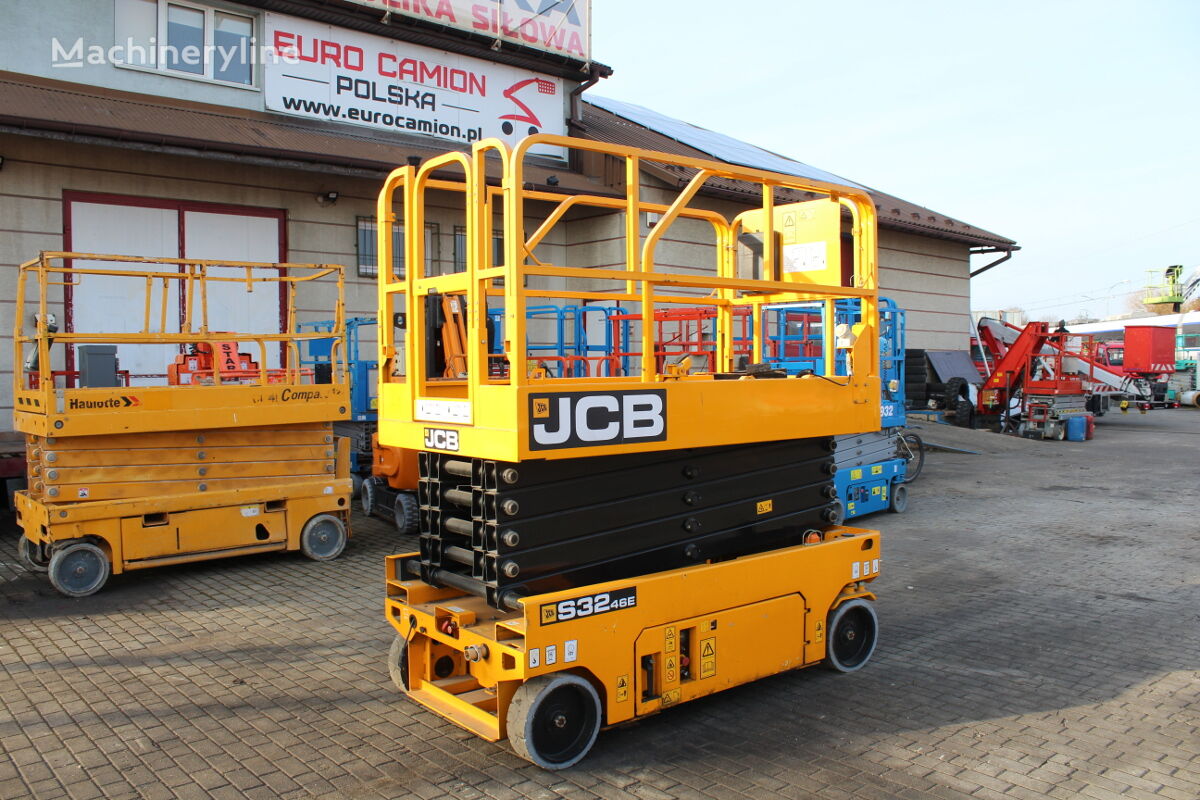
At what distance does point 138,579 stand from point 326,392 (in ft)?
7.79

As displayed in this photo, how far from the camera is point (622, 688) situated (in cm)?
448

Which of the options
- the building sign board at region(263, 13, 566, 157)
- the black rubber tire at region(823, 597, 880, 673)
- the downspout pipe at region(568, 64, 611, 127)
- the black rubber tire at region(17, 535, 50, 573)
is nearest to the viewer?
the black rubber tire at region(823, 597, 880, 673)

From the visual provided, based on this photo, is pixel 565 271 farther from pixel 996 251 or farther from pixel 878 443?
pixel 996 251

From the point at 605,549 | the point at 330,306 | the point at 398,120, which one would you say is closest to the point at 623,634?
the point at 605,549

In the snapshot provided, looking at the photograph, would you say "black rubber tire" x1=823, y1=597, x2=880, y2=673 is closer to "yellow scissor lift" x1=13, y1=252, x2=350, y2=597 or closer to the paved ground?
the paved ground

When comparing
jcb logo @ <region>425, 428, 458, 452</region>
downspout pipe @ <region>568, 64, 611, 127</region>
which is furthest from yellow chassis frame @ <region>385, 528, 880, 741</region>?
downspout pipe @ <region>568, 64, 611, 127</region>

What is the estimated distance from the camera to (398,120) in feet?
45.2

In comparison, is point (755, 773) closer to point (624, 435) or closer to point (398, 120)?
point (624, 435)

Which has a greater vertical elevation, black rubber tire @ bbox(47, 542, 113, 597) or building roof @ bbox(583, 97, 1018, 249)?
building roof @ bbox(583, 97, 1018, 249)

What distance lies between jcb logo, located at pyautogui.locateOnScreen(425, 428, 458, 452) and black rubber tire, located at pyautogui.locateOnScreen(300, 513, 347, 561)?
186 inches

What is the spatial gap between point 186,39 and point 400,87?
301 cm
